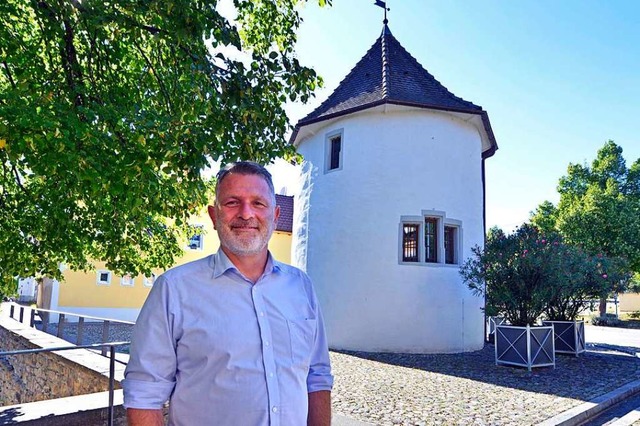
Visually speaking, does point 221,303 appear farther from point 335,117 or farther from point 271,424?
point 335,117

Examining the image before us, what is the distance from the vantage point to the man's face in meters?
2.20

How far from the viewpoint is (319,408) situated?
2.36 meters

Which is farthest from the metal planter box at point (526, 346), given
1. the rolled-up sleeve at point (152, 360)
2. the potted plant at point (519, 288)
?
the rolled-up sleeve at point (152, 360)

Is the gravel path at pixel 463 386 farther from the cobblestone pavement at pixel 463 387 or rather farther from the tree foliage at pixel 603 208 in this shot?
the tree foliage at pixel 603 208

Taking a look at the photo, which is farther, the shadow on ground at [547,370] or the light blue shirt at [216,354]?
the shadow on ground at [547,370]

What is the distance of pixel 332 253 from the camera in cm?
1441

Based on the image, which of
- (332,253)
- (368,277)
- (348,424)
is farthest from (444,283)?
(348,424)

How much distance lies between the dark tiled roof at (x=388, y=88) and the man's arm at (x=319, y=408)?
1212cm

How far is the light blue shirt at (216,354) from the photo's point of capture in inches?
76.3

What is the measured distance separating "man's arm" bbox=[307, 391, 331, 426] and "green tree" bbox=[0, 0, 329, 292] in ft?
7.90

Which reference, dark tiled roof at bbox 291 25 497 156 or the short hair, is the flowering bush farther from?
the short hair

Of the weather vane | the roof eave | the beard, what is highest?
the weather vane

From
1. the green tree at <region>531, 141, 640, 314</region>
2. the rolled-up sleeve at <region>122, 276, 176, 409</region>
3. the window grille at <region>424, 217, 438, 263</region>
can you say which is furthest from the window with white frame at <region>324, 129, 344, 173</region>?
the green tree at <region>531, 141, 640, 314</region>

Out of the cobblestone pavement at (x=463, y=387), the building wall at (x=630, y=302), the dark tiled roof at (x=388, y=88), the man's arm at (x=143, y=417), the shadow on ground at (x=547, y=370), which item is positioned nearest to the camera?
the man's arm at (x=143, y=417)
